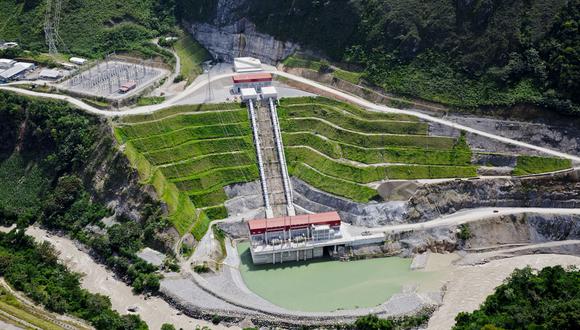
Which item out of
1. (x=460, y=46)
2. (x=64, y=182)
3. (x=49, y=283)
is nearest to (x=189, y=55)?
(x=64, y=182)

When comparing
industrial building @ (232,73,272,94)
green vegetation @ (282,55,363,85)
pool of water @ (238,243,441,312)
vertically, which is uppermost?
green vegetation @ (282,55,363,85)

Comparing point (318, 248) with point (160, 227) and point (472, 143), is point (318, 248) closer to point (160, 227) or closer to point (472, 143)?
point (160, 227)

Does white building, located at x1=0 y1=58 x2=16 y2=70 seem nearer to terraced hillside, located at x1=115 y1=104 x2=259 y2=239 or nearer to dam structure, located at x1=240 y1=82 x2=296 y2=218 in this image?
terraced hillside, located at x1=115 y1=104 x2=259 y2=239

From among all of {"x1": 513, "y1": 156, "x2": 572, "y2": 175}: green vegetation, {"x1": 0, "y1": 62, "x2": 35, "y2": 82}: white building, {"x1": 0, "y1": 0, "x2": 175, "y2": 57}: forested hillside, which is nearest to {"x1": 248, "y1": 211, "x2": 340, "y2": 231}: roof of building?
{"x1": 513, "y1": 156, "x2": 572, "y2": 175}: green vegetation

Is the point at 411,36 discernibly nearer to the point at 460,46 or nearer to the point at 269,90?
the point at 460,46

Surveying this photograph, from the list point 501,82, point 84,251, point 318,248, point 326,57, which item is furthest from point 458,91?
point 84,251

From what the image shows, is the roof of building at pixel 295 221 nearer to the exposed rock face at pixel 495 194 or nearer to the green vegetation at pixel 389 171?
the green vegetation at pixel 389 171

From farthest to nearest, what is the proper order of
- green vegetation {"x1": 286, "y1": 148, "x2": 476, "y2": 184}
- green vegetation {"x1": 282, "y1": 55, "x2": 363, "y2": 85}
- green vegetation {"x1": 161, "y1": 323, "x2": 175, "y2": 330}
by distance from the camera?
green vegetation {"x1": 282, "y1": 55, "x2": 363, "y2": 85} < green vegetation {"x1": 286, "y1": 148, "x2": 476, "y2": 184} < green vegetation {"x1": 161, "y1": 323, "x2": 175, "y2": 330}
